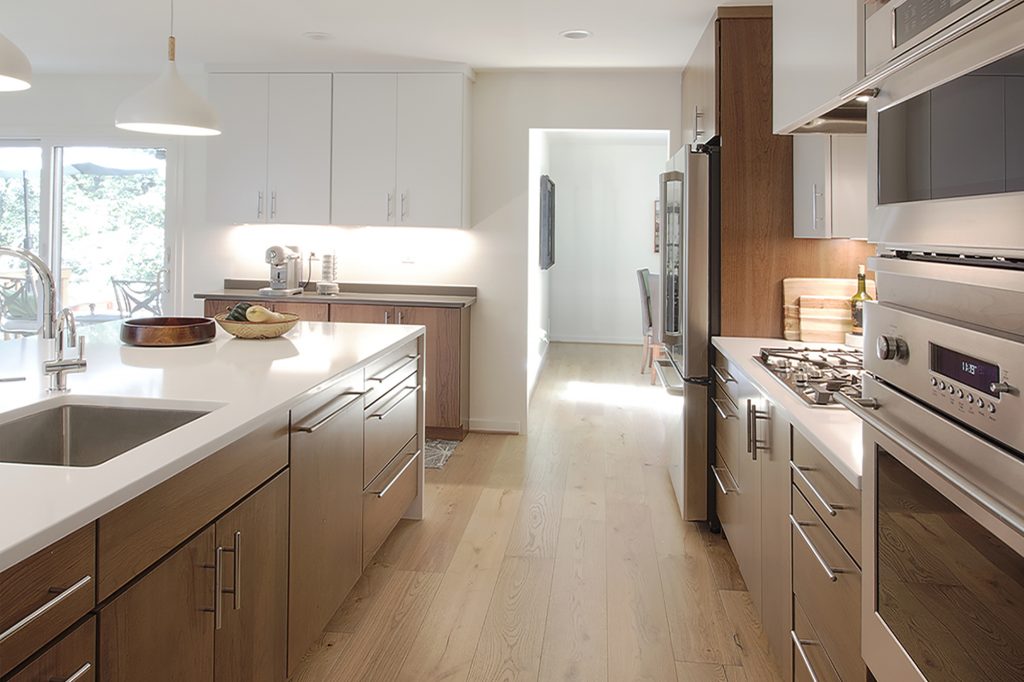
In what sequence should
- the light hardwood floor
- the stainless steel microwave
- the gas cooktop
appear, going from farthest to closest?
the light hardwood floor < the gas cooktop < the stainless steel microwave

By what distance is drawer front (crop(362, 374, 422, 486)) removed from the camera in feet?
8.91

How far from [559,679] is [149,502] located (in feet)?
4.60

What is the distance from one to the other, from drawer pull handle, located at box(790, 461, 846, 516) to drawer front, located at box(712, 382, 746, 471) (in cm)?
70

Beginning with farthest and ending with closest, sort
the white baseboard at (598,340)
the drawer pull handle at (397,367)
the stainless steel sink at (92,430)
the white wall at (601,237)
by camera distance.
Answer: the white baseboard at (598,340) < the white wall at (601,237) < the drawer pull handle at (397,367) < the stainless steel sink at (92,430)

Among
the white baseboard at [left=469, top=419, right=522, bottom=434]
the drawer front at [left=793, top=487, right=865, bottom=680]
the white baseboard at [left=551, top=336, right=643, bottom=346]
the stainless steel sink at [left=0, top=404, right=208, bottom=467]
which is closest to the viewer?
the drawer front at [left=793, top=487, right=865, bottom=680]

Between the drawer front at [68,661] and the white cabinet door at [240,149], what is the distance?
14.4 feet

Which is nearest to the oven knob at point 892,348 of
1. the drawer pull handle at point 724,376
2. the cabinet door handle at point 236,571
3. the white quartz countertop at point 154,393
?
the white quartz countertop at point 154,393

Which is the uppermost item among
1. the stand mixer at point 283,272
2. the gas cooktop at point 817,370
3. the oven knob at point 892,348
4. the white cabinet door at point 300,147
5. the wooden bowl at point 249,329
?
the white cabinet door at point 300,147

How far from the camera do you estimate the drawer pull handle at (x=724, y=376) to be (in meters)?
2.99

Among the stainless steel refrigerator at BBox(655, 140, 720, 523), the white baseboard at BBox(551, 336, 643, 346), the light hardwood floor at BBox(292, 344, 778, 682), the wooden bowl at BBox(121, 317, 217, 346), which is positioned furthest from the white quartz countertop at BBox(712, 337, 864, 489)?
the white baseboard at BBox(551, 336, 643, 346)

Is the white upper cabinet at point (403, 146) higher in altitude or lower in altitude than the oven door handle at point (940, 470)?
higher

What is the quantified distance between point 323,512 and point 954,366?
173cm

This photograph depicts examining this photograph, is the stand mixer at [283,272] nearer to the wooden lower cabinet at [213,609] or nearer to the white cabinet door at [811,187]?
the white cabinet door at [811,187]

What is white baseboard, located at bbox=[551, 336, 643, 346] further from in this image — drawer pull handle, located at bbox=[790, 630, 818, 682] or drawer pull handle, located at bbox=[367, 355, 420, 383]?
drawer pull handle, located at bbox=[790, 630, 818, 682]
